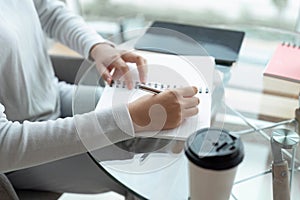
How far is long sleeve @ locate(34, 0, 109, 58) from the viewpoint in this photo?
1170mm

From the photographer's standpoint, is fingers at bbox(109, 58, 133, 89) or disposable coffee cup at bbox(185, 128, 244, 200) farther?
fingers at bbox(109, 58, 133, 89)

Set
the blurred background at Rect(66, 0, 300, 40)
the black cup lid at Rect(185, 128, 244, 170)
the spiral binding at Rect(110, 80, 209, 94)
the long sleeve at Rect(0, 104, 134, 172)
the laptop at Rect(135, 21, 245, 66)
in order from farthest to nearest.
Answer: the blurred background at Rect(66, 0, 300, 40) → the laptop at Rect(135, 21, 245, 66) → the spiral binding at Rect(110, 80, 209, 94) → the long sleeve at Rect(0, 104, 134, 172) → the black cup lid at Rect(185, 128, 244, 170)

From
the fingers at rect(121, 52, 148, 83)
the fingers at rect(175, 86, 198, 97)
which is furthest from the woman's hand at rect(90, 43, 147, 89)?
the fingers at rect(175, 86, 198, 97)

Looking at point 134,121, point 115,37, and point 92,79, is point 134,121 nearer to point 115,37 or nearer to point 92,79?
point 92,79

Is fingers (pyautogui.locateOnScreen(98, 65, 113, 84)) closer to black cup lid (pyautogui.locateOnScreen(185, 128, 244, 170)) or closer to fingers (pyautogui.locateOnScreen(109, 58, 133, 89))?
fingers (pyautogui.locateOnScreen(109, 58, 133, 89))

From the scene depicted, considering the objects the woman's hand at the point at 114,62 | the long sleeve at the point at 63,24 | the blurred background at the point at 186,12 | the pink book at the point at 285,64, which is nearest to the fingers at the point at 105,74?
the woman's hand at the point at 114,62

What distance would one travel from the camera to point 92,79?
1.08 m

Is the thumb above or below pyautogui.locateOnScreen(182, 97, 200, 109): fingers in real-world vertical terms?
below

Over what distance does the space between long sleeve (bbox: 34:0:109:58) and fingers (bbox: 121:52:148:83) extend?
0.13m

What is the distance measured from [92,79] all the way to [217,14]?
89 cm

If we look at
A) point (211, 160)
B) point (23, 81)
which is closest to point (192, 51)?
point (23, 81)

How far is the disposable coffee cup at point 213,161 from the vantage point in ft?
2.12

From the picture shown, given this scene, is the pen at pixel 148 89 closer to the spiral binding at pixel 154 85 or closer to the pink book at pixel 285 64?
the spiral binding at pixel 154 85

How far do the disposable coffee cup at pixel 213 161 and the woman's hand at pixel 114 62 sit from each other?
335 millimetres
